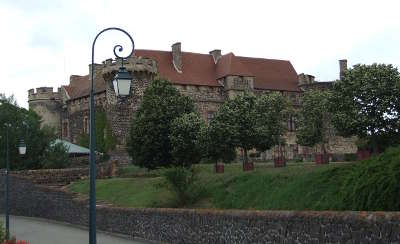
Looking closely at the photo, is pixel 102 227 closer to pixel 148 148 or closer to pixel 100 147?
pixel 148 148

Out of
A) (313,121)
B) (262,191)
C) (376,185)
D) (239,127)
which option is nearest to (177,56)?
(313,121)

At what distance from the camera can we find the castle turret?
64.5m

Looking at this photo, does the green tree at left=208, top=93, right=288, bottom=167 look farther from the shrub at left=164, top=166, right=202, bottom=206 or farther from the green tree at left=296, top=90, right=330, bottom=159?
the green tree at left=296, top=90, right=330, bottom=159

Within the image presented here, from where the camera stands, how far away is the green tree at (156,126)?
40.7m

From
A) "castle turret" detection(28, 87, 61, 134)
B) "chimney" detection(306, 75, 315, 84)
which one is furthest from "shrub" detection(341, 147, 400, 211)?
"castle turret" detection(28, 87, 61, 134)

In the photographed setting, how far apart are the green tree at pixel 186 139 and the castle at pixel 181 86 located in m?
13.6

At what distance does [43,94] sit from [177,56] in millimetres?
15648

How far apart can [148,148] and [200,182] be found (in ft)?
43.7

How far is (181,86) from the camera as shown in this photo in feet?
189

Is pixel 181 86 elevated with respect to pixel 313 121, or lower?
elevated

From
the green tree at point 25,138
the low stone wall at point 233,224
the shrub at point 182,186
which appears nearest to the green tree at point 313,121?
the green tree at point 25,138

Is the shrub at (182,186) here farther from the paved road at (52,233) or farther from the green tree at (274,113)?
the green tree at (274,113)

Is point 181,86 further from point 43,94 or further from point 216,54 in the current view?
point 43,94

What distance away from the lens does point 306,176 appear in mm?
21578
